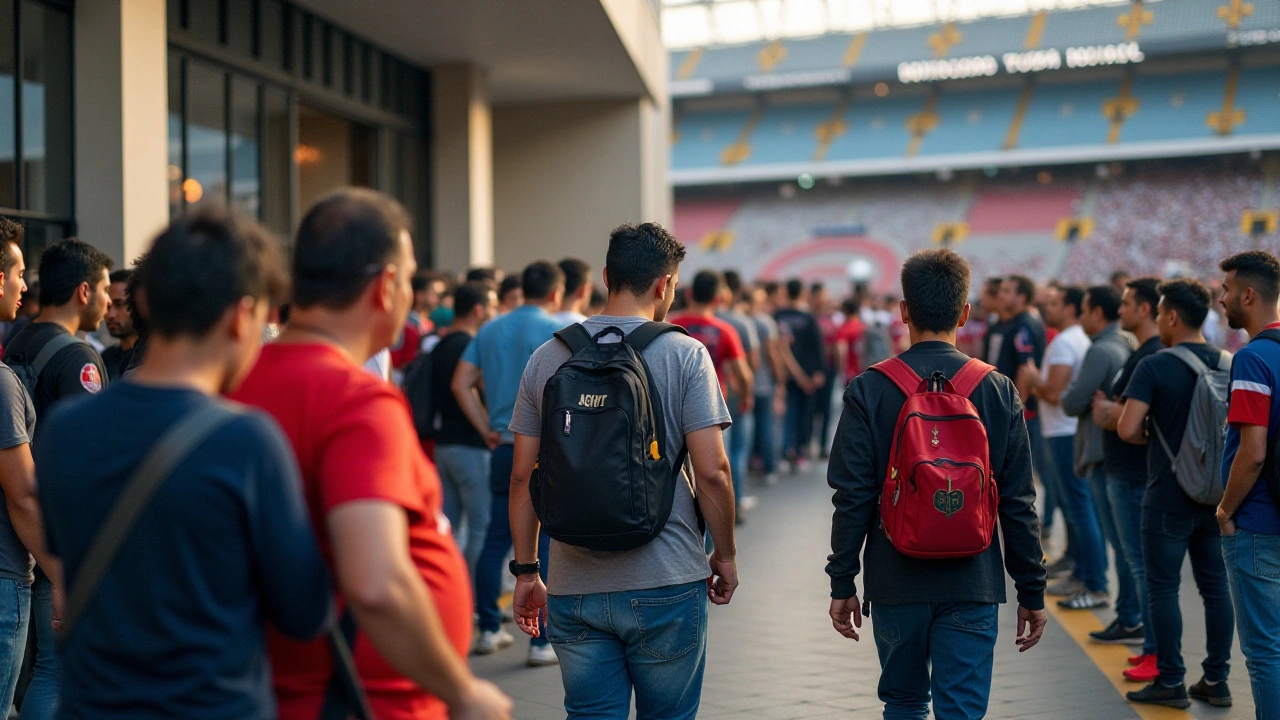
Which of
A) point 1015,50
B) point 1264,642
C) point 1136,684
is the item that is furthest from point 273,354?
point 1015,50

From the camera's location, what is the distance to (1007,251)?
41125 millimetres

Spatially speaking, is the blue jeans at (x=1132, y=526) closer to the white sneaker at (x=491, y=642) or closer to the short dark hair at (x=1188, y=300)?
the short dark hair at (x=1188, y=300)

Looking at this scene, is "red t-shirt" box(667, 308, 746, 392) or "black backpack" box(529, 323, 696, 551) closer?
"black backpack" box(529, 323, 696, 551)

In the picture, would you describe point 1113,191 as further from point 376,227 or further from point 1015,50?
point 376,227

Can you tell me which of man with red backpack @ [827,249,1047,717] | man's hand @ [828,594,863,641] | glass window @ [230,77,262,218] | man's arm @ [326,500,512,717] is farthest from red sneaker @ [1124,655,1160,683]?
glass window @ [230,77,262,218]

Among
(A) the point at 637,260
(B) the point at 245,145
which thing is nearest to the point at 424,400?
(A) the point at 637,260

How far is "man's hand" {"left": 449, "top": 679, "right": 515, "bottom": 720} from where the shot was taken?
1820 mm

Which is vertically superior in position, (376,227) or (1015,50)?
(1015,50)

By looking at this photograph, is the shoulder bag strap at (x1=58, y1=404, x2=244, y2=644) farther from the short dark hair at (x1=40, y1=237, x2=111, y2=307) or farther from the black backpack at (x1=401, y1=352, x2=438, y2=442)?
the black backpack at (x1=401, y1=352, x2=438, y2=442)

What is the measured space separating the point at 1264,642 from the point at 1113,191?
1599 inches

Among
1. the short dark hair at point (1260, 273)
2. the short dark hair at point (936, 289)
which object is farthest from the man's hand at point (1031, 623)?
the short dark hair at point (1260, 273)

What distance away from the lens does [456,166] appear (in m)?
15.2

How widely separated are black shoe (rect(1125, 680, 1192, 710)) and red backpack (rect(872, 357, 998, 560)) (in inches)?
93.5

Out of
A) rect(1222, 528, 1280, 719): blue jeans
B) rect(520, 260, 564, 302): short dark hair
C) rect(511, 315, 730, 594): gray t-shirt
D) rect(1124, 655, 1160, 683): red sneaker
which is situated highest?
rect(520, 260, 564, 302): short dark hair
